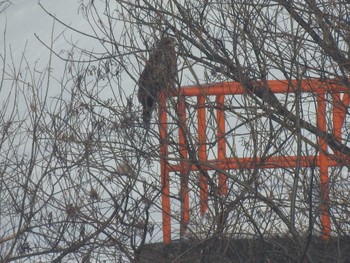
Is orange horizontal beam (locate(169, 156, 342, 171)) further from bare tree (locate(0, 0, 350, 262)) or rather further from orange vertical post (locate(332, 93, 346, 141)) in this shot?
orange vertical post (locate(332, 93, 346, 141))

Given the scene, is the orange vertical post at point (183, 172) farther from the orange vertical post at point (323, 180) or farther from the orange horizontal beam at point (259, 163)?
the orange vertical post at point (323, 180)

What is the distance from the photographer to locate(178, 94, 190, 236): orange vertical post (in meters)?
6.05

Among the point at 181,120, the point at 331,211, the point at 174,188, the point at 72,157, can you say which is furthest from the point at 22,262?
the point at 331,211

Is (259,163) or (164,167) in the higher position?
(164,167)

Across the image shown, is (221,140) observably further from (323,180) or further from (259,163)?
(323,180)

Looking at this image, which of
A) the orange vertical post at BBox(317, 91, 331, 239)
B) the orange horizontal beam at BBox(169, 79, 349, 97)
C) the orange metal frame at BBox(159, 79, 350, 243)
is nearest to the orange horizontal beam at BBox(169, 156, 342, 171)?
the orange metal frame at BBox(159, 79, 350, 243)

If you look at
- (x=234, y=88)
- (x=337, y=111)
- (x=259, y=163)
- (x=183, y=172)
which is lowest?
(x=259, y=163)

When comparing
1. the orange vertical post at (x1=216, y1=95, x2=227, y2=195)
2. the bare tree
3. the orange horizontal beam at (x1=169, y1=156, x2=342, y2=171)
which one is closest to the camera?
the orange horizontal beam at (x1=169, y1=156, x2=342, y2=171)

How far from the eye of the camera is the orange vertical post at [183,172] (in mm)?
6055

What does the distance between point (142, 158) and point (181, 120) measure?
1.36 feet

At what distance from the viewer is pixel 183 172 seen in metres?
6.21

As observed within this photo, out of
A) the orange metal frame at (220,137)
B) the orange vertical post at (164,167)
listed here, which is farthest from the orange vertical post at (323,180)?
the orange vertical post at (164,167)

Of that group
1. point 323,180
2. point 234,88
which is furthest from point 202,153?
point 323,180

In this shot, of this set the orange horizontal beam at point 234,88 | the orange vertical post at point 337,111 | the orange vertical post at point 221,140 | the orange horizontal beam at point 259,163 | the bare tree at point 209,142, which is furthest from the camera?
the orange vertical post at point 337,111
